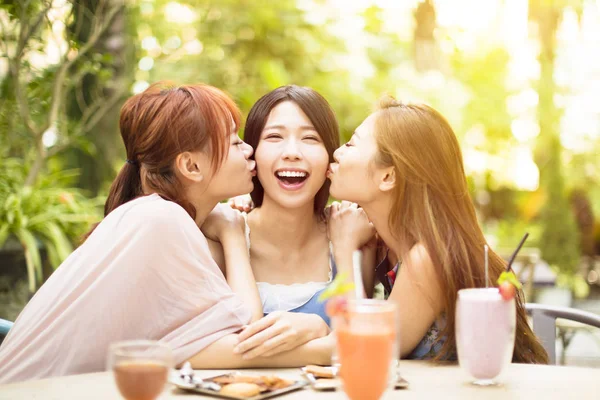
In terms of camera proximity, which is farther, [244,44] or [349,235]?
[244,44]

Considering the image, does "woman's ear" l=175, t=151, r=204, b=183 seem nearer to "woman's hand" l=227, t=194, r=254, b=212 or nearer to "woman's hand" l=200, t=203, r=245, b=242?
"woman's hand" l=200, t=203, r=245, b=242

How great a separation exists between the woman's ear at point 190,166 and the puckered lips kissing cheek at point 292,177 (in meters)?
0.32

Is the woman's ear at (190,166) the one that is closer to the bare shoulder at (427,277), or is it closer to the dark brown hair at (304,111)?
the dark brown hair at (304,111)

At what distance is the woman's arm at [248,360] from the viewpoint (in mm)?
1872

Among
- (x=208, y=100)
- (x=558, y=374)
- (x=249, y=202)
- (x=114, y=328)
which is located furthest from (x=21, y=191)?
(x=558, y=374)

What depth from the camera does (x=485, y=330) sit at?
1567 millimetres

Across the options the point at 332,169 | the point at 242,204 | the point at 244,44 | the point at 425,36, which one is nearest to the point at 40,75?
the point at 242,204

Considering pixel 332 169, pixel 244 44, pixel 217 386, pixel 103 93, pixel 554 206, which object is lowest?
pixel 554 206

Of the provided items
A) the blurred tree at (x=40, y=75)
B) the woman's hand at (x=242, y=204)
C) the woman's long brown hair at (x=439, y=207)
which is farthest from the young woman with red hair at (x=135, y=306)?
the blurred tree at (x=40, y=75)

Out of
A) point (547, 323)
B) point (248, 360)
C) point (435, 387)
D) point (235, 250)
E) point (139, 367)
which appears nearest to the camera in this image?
point (139, 367)

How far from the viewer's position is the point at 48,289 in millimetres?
2029

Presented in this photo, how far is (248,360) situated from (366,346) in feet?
1.96

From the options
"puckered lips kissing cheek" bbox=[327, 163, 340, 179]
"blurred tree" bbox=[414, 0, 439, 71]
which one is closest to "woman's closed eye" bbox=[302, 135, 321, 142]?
"puckered lips kissing cheek" bbox=[327, 163, 340, 179]

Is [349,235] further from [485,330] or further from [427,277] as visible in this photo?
[485,330]
